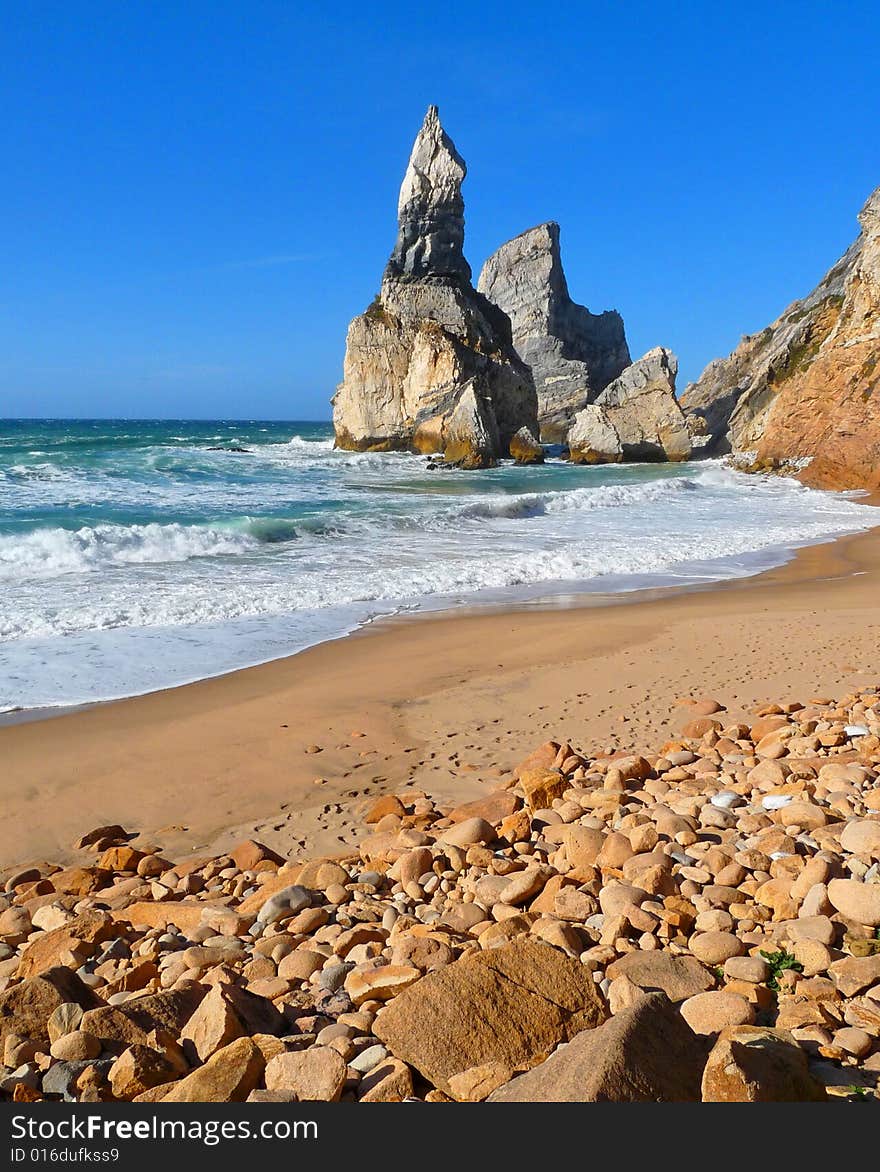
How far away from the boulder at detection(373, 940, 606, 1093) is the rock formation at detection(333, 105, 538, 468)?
1464 inches

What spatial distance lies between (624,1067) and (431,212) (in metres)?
52.4

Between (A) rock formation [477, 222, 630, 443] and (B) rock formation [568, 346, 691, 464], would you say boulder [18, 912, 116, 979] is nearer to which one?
(B) rock formation [568, 346, 691, 464]

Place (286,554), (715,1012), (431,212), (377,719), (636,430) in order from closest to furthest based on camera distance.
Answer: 1. (715,1012)
2. (377,719)
3. (286,554)
4. (636,430)
5. (431,212)

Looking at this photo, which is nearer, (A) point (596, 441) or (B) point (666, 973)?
(B) point (666, 973)

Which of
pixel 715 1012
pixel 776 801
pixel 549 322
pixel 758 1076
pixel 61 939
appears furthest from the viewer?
pixel 549 322

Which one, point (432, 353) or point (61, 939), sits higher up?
point (432, 353)

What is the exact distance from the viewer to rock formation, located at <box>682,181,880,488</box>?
25797mm

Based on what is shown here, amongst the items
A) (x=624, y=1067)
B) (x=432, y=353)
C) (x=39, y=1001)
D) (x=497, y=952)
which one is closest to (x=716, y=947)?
(x=497, y=952)

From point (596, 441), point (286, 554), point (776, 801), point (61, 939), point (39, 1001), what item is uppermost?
point (596, 441)

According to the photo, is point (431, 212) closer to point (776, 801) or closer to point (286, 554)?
point (286, 554)

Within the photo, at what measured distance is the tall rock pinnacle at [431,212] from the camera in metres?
48.1

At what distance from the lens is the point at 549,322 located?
3031 inches

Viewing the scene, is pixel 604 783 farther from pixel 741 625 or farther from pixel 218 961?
pixel 741 625

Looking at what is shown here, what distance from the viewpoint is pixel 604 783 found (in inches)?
153
